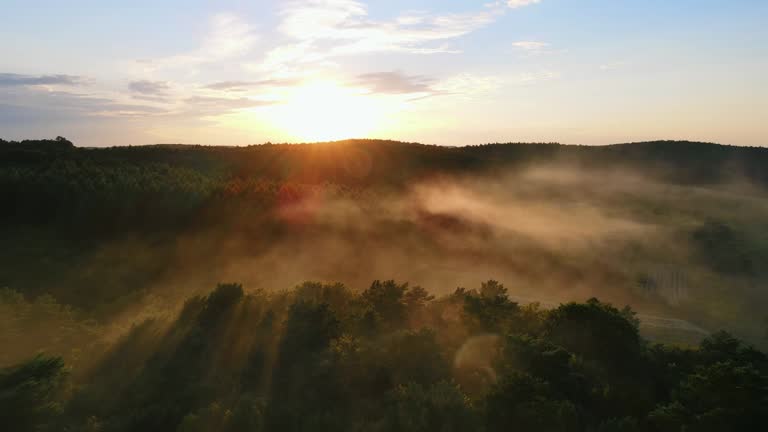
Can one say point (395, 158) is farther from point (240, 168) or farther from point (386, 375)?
point (386, 375)

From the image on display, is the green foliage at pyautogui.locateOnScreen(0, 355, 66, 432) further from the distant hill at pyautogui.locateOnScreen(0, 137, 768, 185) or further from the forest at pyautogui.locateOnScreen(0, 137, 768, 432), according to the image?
the distant hill at pyautogui.locateOnScreen(0, 137, 768, 185)

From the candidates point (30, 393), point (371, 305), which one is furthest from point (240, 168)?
point (30, 393)

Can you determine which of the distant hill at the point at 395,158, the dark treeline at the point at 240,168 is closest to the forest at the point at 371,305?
the dark treeline at the point at 240,168

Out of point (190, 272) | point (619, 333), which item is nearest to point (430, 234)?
point (190, 272)

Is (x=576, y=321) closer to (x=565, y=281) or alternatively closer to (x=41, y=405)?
(x=41, y=405)

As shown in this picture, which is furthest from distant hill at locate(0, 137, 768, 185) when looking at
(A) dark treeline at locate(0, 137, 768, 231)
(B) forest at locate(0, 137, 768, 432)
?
(B) forest at locate(0, 137, 768, 432)
